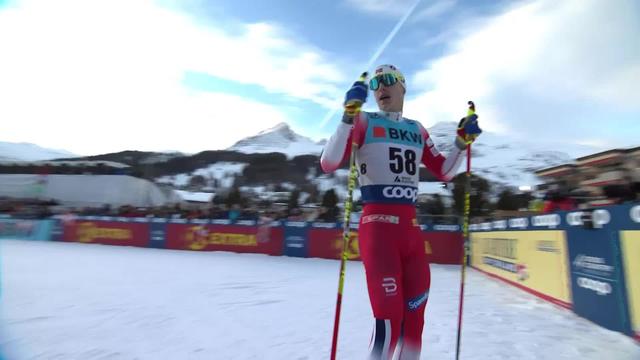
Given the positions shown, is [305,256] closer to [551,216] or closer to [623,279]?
[551,216]

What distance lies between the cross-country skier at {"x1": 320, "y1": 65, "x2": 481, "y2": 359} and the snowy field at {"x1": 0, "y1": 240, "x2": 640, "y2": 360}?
1.43 meters

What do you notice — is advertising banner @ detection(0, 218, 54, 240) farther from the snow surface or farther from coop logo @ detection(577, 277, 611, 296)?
the snow surface

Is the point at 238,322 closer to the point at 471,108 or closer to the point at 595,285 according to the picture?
the point at 471,108

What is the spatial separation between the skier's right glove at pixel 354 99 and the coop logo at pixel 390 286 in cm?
97

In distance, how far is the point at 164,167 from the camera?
75312 mm

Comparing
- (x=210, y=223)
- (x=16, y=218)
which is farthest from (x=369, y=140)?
(x=16, y=218)

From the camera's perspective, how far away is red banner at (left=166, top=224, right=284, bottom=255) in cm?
1633

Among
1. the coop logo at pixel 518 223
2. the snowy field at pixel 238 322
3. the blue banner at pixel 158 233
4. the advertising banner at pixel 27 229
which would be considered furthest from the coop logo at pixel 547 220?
the advertising banner at pixel 27 229

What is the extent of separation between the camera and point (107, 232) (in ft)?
64.4

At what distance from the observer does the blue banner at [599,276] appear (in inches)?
179

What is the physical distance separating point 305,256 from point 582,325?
38.0ft

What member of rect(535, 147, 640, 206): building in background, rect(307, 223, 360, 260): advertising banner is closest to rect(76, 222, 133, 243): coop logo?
rect(307, 223, 360, 260): advertising banner

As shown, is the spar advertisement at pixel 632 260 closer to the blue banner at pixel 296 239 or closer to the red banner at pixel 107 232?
the blue banner at pixel 296 239

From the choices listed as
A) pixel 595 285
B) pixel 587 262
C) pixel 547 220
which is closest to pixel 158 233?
pixel 547 220
